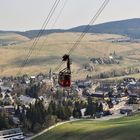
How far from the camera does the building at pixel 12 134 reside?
282ft

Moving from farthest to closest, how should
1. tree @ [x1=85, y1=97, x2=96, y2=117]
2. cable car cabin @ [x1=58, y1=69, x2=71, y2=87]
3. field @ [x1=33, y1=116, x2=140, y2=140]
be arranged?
tree @ [x1=85, y1=97, x2=96, y2=117] → field @ [x1=33, y1=116, x2=140, y2=140] → cable car cabin @ [x1=58, y1=69, x2=71, y2=87]

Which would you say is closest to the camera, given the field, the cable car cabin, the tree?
the cable car cabin

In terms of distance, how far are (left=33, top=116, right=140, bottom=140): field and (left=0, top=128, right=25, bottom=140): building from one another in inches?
356

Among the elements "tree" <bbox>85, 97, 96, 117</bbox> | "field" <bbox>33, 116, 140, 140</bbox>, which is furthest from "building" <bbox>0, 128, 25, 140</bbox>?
"tree" <bbox>85, 97, 96, 117</bbox>

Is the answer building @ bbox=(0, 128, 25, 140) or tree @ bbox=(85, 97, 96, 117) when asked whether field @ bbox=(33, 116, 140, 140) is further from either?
tree @ bbox=(85, 97, 96, 117)

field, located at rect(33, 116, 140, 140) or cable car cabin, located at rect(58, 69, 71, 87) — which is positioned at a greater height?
cable car cabin, located at rect(58, 69, 71, 87)

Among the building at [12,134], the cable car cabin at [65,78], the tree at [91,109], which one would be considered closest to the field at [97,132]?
the building at [12,134]

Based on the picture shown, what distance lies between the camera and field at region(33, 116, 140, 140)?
184ft

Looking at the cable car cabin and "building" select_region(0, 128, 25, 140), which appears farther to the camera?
"building" select_region(0, 128, 25, 140)

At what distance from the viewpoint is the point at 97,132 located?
6644 centimetres

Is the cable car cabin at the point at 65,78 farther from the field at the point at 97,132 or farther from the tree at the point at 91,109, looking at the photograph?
the tree at the point at 91,109

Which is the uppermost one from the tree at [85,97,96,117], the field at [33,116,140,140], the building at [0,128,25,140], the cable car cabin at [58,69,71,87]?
the cable car cabin at [58,69,71,87]

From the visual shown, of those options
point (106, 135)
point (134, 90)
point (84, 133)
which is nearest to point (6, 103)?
point (134, 90)

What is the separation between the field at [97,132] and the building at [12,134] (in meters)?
9.04
